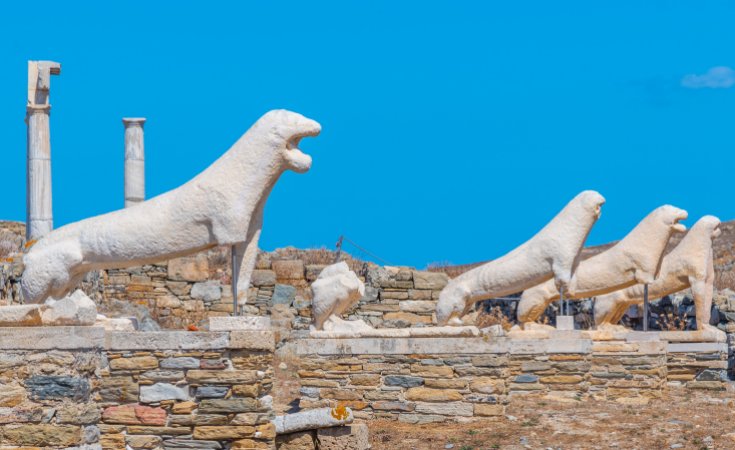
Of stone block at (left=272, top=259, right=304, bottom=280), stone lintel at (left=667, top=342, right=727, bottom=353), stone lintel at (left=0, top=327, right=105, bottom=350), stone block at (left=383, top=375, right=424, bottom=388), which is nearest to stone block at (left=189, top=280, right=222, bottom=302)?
stone block at (left=272, top=259, right=304, bottom=280)

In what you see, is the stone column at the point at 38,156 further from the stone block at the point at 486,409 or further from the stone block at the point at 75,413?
the stone block at the point at 75,413

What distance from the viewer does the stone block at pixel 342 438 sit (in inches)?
398

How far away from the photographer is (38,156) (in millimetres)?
20344

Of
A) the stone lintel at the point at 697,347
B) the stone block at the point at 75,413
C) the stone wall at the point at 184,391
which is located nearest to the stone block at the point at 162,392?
the stone wall at the point at 184,391

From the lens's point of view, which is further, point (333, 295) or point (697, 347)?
point (697, 347)

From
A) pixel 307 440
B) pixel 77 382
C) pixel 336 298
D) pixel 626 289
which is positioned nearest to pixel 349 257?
pixel 626 289

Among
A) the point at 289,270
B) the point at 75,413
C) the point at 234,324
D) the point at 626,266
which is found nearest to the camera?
the point at 75,413

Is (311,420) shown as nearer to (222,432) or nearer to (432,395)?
(222,432)

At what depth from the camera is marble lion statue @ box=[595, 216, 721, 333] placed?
1694cm

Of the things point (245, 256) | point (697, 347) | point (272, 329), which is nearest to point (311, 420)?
point (245, 256)

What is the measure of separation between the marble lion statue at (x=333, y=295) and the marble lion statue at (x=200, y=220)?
2.93 meters

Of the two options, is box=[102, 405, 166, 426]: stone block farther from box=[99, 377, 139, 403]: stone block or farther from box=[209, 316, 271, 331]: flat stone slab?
box=[209, 316, 271, 331]: flat stone slab

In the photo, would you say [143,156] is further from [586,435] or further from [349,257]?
[586,435]

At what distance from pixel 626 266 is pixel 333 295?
5062 mm
